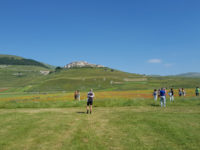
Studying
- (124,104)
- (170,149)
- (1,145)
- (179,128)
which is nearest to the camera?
(170,149)

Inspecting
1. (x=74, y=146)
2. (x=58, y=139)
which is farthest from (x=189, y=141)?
(x=58, y=139)

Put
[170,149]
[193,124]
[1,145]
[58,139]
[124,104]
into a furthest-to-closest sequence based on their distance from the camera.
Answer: [124,104]
[193,124]
[58,139]
[1,145]
[170,149]

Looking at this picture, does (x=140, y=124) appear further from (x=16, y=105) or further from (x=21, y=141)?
(x=16, y=105)

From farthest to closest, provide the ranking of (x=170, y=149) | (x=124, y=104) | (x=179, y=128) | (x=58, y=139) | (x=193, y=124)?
(x=124, y=104) < (x=193, y=124) < (x=179, y=128) < (x=58, y=139) < (x=170, y=149)

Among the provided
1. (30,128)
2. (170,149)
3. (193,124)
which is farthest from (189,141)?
(30,128)

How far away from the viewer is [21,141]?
9.49 metres

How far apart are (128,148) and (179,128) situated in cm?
471

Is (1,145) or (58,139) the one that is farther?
(58,139)

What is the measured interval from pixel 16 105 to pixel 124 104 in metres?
15.6

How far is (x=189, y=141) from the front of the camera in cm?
912

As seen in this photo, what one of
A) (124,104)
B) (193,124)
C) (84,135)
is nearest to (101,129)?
(84,135)

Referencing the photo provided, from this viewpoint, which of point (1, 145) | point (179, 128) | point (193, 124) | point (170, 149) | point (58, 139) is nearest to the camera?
point (170, 149)

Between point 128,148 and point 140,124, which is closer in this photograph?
point 128,148

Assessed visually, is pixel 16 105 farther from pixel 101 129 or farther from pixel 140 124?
pixel 140 124
